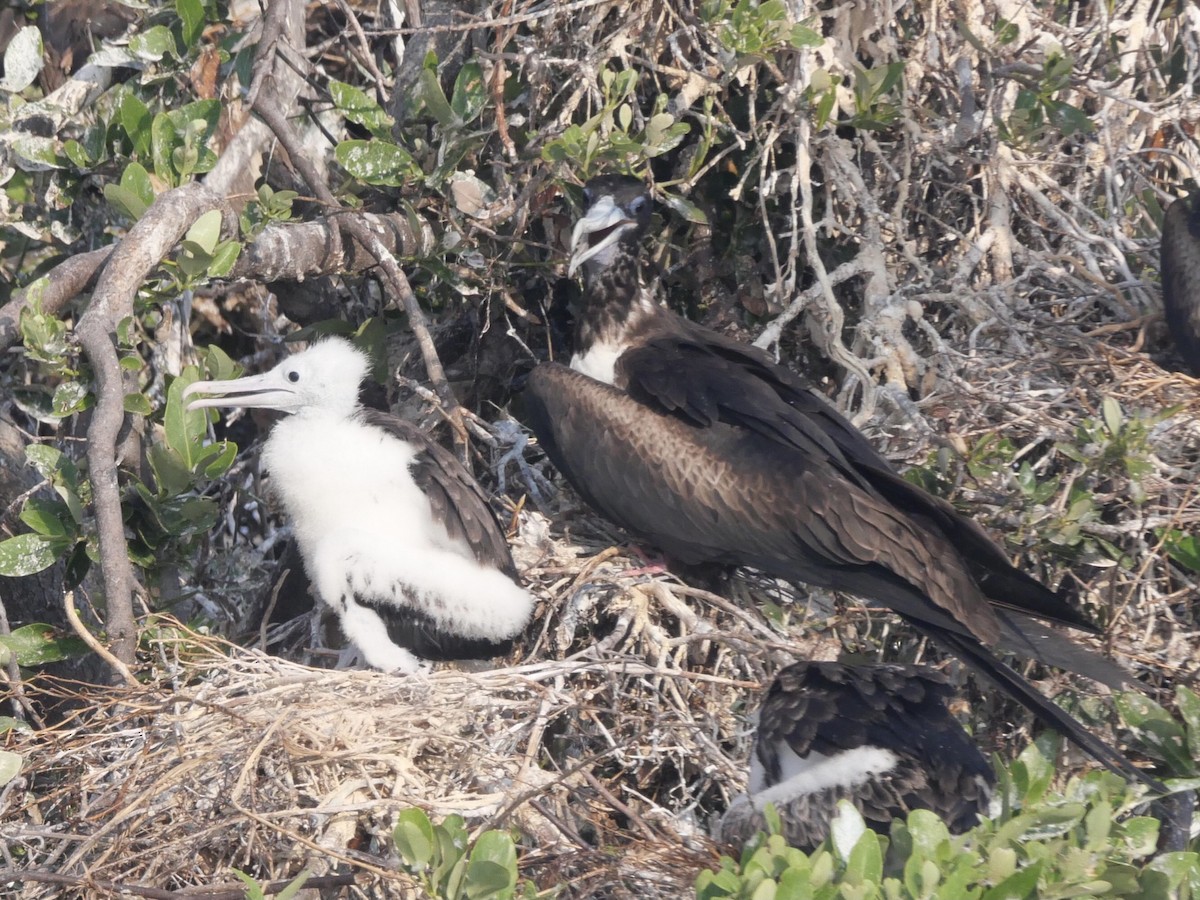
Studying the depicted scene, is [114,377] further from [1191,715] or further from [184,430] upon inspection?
[1191,715]

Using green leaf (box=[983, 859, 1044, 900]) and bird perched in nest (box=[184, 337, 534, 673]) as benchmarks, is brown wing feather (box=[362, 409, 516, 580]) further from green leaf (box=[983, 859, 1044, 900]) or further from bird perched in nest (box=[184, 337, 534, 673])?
green leaf (box=[983, 859, 1044, 900])

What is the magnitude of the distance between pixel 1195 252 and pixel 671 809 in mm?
1961

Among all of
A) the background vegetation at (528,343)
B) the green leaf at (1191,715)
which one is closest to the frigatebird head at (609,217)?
the background vegetation at (528,343)

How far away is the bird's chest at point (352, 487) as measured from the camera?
3.23 meters

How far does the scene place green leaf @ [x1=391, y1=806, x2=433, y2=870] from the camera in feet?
7.09

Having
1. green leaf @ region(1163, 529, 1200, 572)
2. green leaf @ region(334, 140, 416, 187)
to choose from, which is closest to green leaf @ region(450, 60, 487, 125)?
green leaf @ region(334, 140, 416, 187)

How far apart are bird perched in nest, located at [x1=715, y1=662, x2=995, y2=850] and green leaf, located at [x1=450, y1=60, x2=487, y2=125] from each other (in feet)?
5.50

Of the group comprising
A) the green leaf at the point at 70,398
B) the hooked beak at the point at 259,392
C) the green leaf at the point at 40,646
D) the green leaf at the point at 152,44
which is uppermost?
the green leaf at the point at 152,44

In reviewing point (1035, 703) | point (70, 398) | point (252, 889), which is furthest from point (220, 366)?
point (1035, 703)

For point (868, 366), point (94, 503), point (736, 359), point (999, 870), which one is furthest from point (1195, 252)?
point (94, 503)

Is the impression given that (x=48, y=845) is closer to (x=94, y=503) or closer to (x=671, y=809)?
(x=94, y=503)

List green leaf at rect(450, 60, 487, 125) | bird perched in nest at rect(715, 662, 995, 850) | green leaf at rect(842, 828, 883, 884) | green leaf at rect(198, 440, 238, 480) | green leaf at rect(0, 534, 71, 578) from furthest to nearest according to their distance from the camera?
green leaf at rect(450, 60, 487, 125)
green leaf at rect(198, 440, 238, 480)
green leaf at rect(0, 534, 71, 578)
bird perched in nest at rect(715, 662, 995, 850)
green leaf at rect(842, 828, 883, 884)

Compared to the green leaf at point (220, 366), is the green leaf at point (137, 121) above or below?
above

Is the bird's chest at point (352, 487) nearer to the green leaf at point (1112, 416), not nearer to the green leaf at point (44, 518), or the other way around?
the green leaf at point (44, 518)
